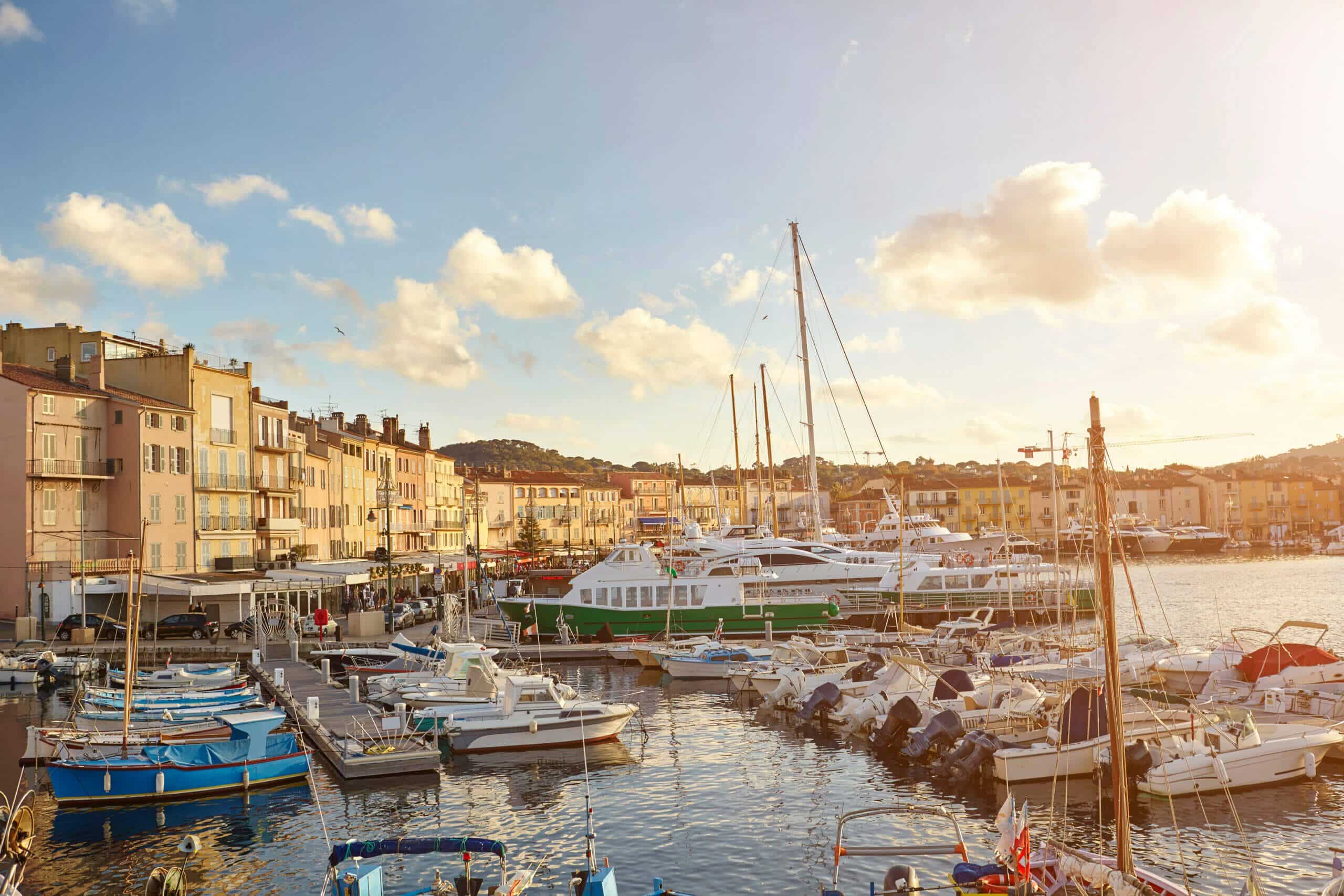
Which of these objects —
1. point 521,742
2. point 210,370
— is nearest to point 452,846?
point 521,742

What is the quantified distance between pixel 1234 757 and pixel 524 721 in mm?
17457

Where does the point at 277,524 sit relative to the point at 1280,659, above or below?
above

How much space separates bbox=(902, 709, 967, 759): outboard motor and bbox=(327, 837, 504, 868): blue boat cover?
14.5 m

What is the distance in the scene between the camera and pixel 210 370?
59375 mm

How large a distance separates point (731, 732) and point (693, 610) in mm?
21935

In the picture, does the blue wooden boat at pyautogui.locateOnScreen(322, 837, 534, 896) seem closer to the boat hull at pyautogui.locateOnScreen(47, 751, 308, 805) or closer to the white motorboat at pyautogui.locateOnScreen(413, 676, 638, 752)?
the boat hull at pyautogui.locateOnScreen(47, 751, 308, 805)

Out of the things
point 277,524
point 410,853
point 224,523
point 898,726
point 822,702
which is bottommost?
point 822,702

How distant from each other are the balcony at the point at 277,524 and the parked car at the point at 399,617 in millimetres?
10558

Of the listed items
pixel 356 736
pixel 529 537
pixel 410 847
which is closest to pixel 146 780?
pixel 356 736

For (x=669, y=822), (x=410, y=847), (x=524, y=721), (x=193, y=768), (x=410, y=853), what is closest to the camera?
(x=410, y=853)

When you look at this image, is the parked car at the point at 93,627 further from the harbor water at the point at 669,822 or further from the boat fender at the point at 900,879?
the boat fender at the point at 900,879

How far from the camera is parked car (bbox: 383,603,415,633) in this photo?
52.3 metres

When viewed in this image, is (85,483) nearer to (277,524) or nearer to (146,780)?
Result: (277,524)

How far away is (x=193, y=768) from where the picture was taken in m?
23.6
